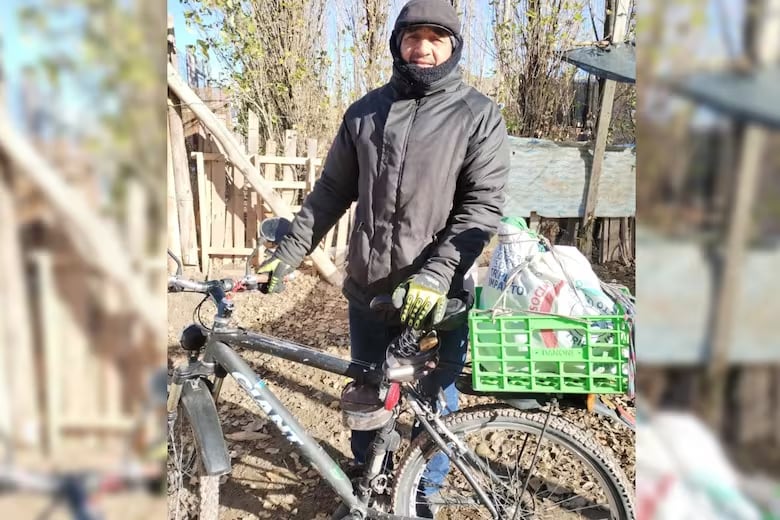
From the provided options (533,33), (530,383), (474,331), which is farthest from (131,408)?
(533,33)

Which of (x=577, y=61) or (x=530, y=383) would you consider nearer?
(x=530, y=383)

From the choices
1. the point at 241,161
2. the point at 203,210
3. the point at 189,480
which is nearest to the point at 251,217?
the point at 203,210

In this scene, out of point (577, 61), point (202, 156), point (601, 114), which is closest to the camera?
point (577, 61)

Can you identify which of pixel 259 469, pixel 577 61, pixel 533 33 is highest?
pixel 533 33

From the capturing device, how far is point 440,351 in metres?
1.92

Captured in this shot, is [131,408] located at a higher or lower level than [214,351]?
higher

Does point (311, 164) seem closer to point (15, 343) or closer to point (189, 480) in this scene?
point (189, 480)

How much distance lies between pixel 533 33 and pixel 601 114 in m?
1.55

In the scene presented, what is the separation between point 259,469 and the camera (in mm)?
2668

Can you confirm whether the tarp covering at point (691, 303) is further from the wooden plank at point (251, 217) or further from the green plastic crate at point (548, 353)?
the wooden plank at point (251, 217)

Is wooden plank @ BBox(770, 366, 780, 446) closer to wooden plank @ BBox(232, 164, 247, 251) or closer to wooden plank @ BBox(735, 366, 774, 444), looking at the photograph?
wooden plank @ BBox(735, 366, 774, 444)

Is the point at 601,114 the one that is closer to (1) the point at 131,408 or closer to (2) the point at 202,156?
(2) the point at 202,156

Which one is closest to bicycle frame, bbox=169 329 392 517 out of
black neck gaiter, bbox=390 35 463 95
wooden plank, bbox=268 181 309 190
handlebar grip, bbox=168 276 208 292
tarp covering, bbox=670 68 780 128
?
handlebar grip, bbox=168 276 208 292

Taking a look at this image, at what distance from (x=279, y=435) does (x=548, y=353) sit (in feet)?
→ 6.49
